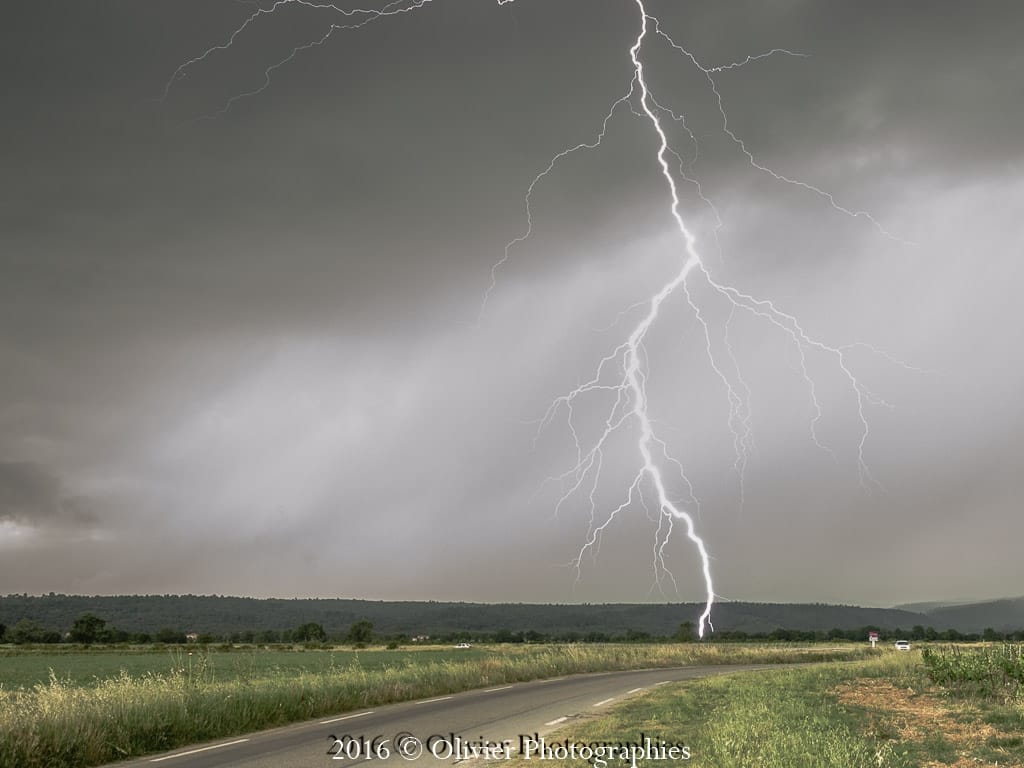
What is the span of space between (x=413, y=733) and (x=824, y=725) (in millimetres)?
7804

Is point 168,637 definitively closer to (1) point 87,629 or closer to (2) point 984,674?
(1) point 87,629

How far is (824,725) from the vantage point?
15.4 metres

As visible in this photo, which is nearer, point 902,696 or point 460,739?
point 460,739

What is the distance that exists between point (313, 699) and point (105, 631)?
131 m

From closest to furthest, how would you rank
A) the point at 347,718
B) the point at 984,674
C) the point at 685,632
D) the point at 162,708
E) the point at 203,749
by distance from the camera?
1. the point at 203,749
2. the point at 162,708
3. the point at 347,718
4. the point at 984,674
5. the point at 685,632

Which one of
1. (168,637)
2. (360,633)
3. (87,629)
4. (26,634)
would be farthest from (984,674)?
(26,634)

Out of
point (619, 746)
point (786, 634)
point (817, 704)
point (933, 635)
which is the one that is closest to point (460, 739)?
point (619, 746)

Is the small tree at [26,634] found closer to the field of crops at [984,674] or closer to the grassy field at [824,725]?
the grassy field at [824,725]

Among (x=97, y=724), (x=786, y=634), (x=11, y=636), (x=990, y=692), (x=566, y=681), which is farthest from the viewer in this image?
(x=11, y=636)

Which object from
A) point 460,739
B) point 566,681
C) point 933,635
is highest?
point 460,739

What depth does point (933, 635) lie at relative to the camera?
12850 centimetres

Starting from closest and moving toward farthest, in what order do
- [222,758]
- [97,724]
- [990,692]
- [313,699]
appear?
[222,758] < [97,724] < [313,699] < [990,692]

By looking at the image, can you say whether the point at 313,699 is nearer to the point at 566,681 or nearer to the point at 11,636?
the point at 566,681

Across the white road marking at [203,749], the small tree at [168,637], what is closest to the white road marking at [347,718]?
the white road marking at [203,749]
